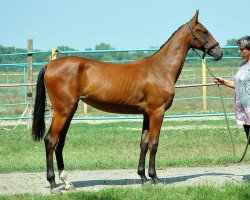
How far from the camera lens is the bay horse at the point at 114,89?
27.6ft

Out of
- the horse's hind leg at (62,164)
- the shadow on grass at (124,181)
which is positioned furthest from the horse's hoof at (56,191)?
the shadow on grass at (124,181)

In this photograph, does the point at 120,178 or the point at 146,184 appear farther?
the point at 120,178

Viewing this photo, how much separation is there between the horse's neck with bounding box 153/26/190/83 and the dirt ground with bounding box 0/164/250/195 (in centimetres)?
170

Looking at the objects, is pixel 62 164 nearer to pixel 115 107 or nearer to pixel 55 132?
pixel 55 132

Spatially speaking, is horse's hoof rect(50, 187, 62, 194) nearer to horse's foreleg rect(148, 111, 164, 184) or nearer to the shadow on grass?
the shadow on grass

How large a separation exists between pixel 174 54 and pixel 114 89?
122 cm

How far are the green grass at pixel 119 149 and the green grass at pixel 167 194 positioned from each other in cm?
270

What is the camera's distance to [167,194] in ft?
25.3

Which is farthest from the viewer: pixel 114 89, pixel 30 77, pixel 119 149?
pixel 30 77

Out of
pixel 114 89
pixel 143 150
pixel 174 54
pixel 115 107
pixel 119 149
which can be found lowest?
pixel 119 149

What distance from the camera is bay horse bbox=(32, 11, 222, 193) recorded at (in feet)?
27.6

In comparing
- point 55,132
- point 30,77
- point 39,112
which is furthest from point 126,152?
point 55,132

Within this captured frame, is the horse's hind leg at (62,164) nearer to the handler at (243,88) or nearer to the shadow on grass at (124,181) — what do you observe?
the shadow on grass at (124,181)

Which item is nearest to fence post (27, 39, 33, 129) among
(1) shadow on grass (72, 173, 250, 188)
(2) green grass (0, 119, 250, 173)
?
(2) green grass (0, 119, 250, 173)
